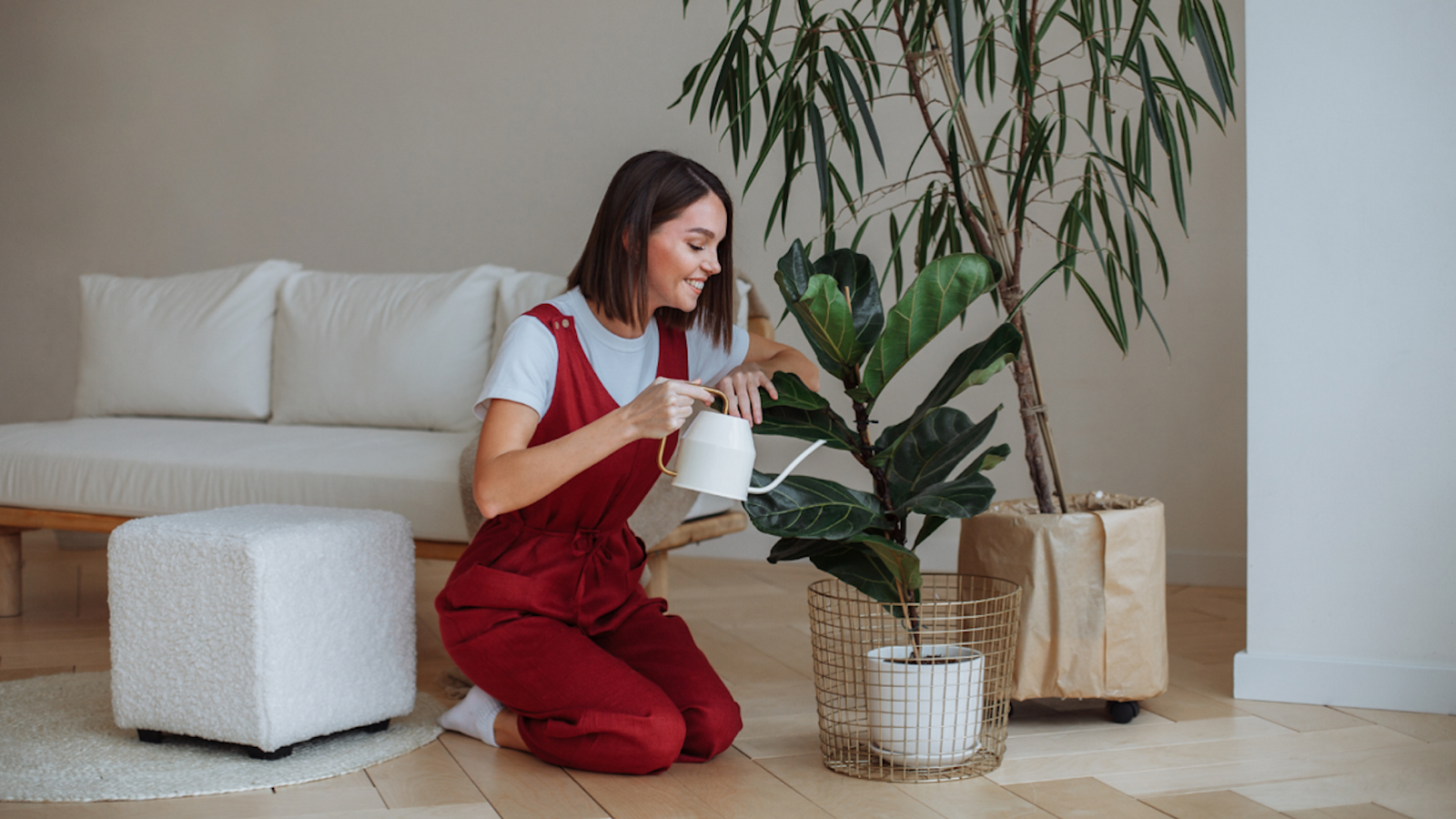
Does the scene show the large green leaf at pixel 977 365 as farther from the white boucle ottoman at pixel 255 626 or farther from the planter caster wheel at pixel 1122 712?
the white boucle ottoman at pixel 255 626

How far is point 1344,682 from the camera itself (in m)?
2.05

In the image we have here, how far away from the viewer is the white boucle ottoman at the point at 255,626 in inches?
69.4

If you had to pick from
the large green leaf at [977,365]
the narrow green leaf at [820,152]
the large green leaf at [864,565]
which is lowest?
the large green leaf at [864,565]

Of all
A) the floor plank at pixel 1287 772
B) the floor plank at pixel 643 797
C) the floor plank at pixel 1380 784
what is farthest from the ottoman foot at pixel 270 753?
the floor plank at pixel 1380 784

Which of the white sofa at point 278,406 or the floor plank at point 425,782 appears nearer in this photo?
the floor plank at point 425,782

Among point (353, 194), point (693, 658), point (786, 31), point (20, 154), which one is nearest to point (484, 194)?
point (353, 194)

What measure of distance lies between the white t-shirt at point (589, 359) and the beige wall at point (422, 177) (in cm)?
169

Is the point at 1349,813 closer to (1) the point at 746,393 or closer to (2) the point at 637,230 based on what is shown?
(1) the point at 746,393

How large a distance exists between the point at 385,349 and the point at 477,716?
1413 mm

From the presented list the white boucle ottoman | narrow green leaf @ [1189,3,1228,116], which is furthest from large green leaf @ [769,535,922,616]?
narrow green leaf @ [1189,3,1228,116]

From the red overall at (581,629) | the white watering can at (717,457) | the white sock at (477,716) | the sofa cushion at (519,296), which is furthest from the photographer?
the sofa cushion at (519,296)

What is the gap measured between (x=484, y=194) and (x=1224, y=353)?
239 cm

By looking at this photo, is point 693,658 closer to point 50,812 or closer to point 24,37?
point 50,812

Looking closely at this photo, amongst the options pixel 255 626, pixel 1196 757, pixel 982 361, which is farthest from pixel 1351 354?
pixel 255 626
